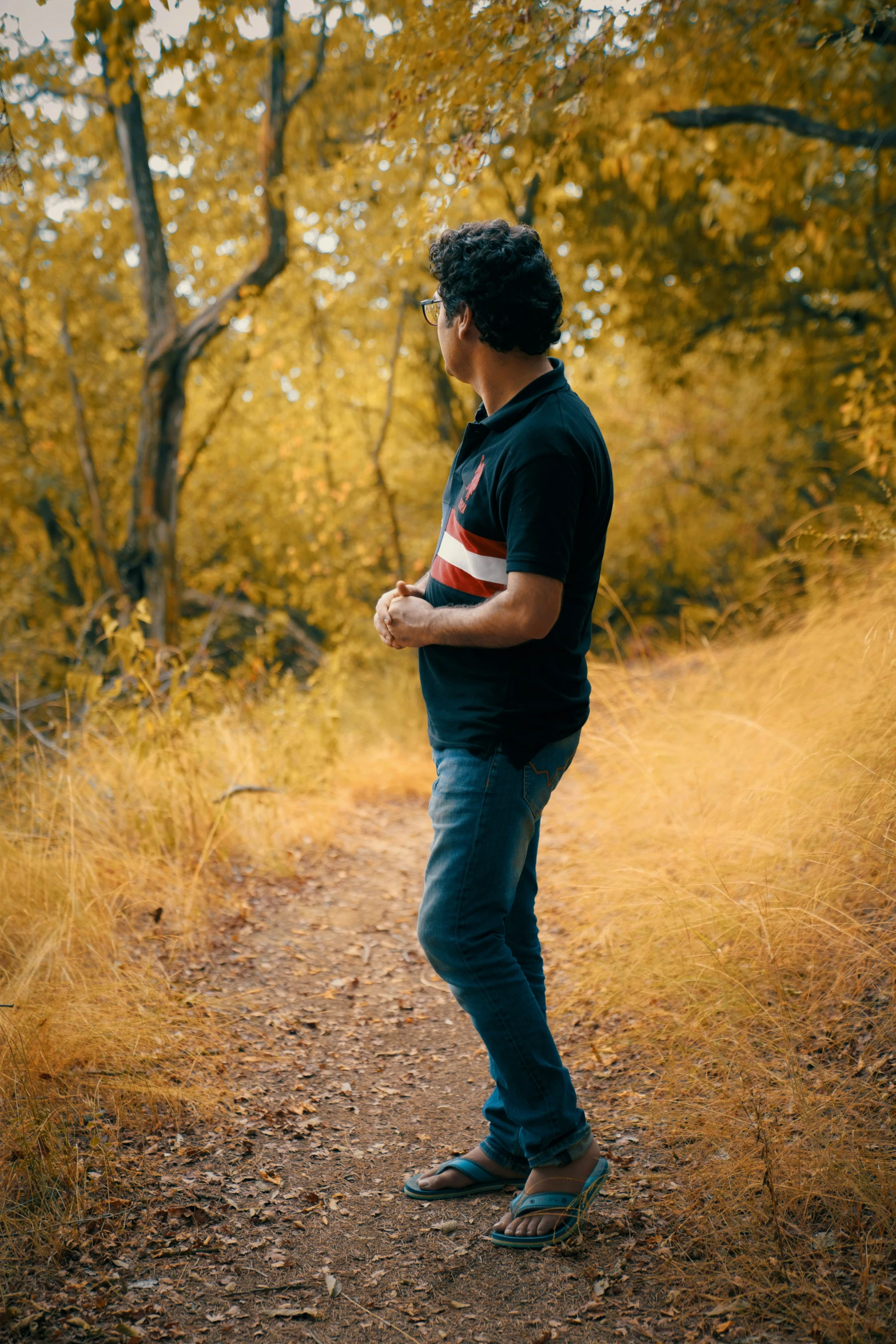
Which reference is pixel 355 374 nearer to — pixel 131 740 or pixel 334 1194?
pixel 131 740

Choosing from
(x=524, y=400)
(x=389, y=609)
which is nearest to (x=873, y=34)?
(x=524, y=400)

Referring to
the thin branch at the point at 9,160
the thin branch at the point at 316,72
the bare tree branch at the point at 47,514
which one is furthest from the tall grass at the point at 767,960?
the bare tree branch at the point at 47,514

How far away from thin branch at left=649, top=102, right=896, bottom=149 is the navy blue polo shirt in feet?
12.2

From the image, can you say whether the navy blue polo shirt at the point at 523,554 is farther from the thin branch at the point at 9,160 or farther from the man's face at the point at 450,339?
the thin branch at the point at 9,160

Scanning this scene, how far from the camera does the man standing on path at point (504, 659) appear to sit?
1809mm

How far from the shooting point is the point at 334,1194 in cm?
224

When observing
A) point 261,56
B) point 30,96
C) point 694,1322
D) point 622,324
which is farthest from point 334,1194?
point 622,324

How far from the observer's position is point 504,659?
1851 millimetres

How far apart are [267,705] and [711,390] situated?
25.2 ft

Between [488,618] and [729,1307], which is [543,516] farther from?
[729,1307]

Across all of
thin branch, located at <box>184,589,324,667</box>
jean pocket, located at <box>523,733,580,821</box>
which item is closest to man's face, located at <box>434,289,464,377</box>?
jean pocket, located at <box>523,733,580,821</box>

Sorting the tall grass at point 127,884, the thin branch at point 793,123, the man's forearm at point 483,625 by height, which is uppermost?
the thin branch at point 793,123

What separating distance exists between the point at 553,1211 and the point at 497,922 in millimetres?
654

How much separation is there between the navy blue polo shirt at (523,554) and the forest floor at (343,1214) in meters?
1.07
